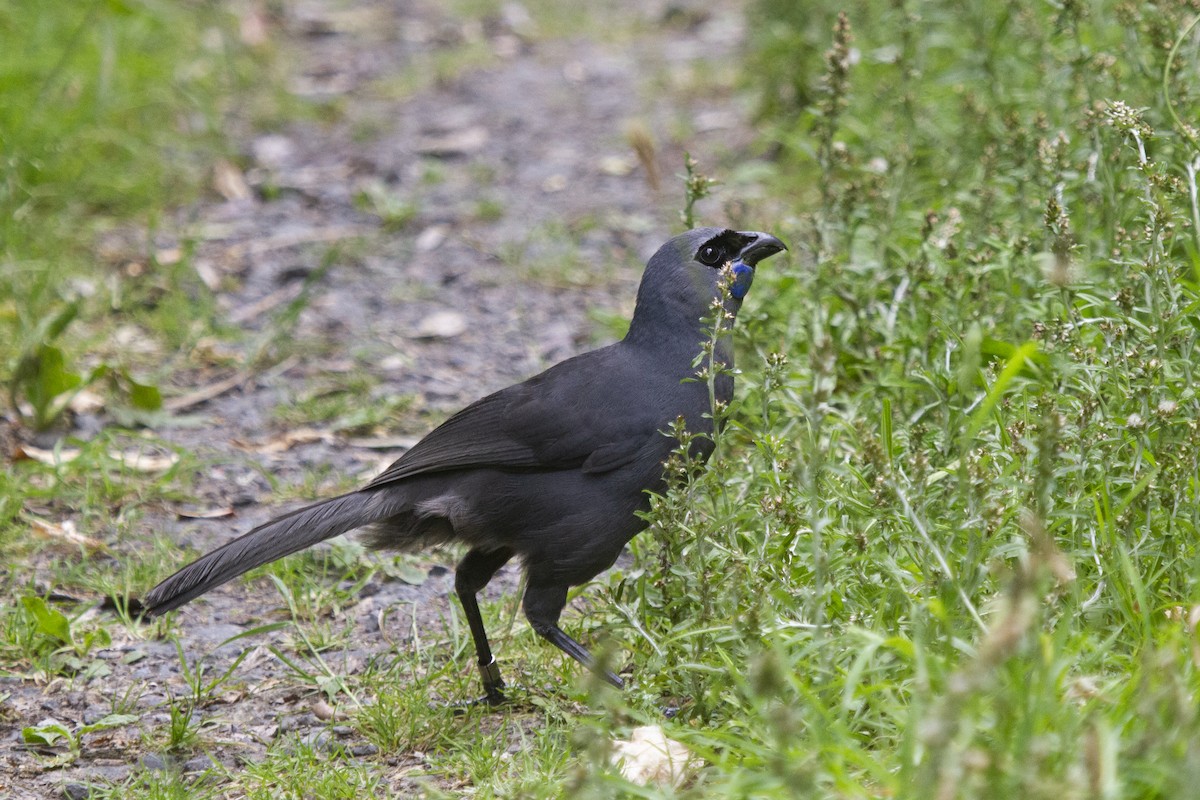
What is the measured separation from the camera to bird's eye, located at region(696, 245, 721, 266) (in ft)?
12.5

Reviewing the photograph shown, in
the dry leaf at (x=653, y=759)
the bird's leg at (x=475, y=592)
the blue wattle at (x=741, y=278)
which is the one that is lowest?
the bird's leg at (x=475, y=592)

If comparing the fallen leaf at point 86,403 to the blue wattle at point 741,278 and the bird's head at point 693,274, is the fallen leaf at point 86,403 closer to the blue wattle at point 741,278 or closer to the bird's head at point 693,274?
the bird's head at point 693,274

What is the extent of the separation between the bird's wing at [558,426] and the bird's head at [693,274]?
179 mm

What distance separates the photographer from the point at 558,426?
3.55 m

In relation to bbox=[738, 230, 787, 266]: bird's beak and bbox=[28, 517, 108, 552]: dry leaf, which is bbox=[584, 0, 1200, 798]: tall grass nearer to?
bbox=[738, 230, 787, 266]: bird's beak

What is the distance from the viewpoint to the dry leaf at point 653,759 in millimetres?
2693

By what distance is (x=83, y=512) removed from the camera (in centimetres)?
448

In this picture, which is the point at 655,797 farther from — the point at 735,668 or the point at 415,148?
the point at 415,148

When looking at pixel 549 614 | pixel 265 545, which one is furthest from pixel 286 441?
pixel 549 614

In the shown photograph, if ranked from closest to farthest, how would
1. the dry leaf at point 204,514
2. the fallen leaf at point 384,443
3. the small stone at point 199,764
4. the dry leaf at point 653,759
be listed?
1. the dry leaf at point 653,759
2. the small stone at point 199,764
3. the dry leaf at point 204,514
4. the fallen leaf at point 384,443

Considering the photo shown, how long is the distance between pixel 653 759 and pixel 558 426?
3.48 feet

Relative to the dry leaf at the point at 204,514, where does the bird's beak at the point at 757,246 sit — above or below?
above

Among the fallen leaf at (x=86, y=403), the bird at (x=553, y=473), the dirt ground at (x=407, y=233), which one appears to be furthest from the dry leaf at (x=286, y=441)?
the bird at (x=553, y=473)

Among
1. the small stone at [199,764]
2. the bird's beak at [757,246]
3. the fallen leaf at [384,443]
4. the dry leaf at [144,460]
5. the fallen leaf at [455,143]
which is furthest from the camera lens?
the fallen leaf at [455,143]
